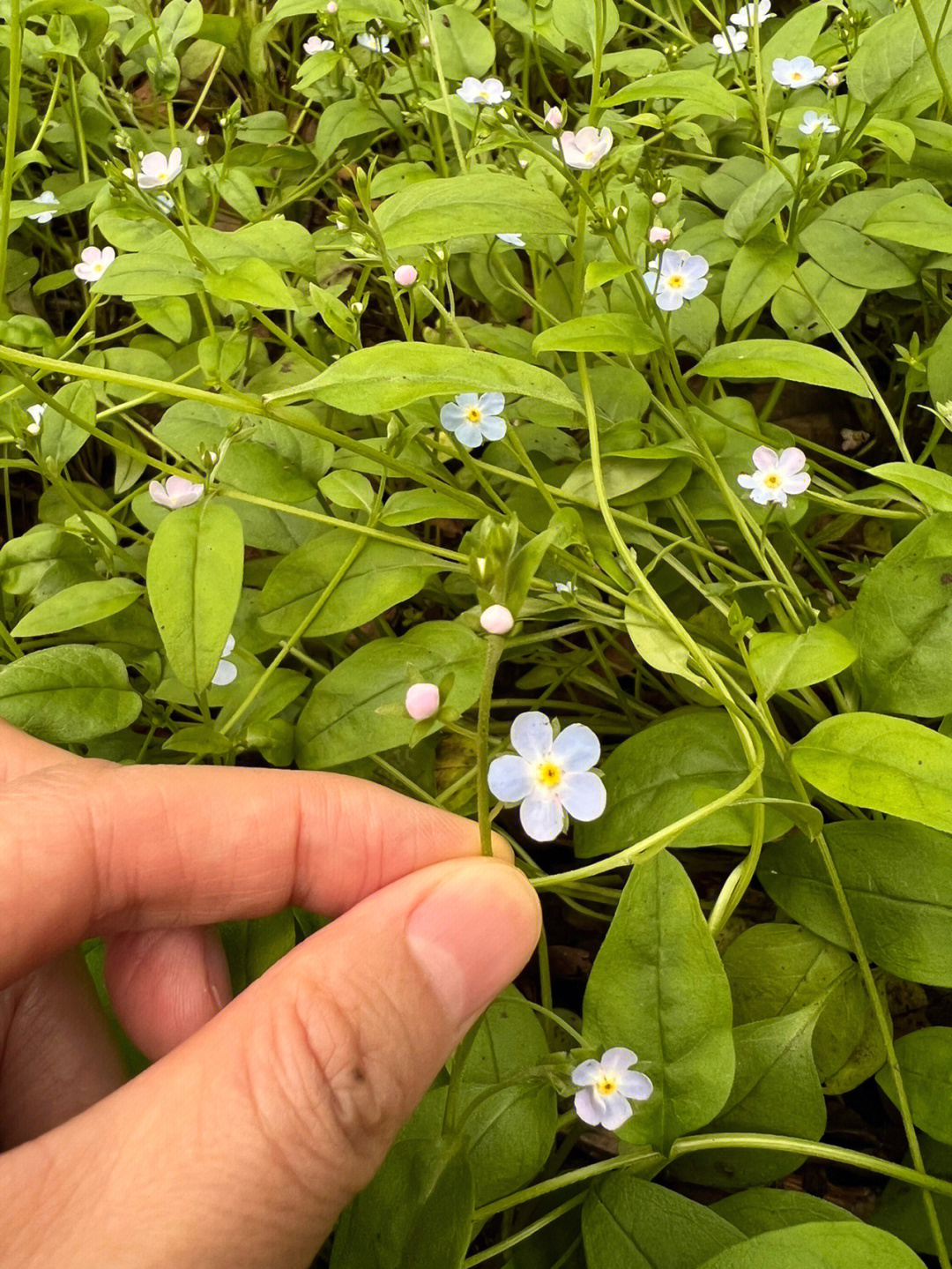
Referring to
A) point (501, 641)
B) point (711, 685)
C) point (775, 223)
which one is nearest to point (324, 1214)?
point (501, 641)

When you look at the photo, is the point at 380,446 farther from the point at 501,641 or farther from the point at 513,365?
the point at 501,641

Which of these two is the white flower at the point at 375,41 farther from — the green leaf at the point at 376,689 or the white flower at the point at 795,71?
the green leaf at the point at 376,689

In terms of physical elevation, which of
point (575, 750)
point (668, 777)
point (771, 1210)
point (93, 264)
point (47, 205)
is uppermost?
point (47, 205)

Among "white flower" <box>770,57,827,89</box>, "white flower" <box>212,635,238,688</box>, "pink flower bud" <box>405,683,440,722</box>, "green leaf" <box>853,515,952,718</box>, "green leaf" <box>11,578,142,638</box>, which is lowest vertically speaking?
"white flower" <box>212,635,238,688</box>

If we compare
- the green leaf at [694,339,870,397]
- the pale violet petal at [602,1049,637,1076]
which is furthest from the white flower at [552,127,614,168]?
the pale violet petal at [602,1049,637,1076]

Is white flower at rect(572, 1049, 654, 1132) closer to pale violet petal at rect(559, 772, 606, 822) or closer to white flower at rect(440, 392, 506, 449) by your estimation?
pale violet petal at rect(559, 772, 606, 822)

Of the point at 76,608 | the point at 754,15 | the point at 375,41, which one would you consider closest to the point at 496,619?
the point at 76,608

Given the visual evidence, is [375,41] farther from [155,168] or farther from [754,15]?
[754,15]
